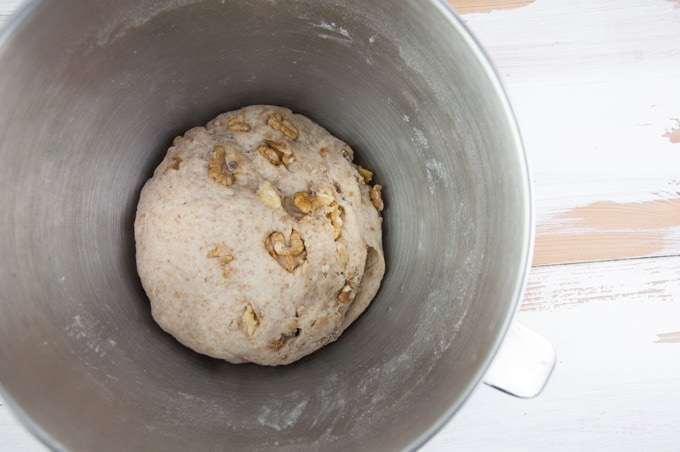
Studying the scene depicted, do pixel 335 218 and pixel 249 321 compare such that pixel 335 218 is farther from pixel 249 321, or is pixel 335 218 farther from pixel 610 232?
pixel 610 232

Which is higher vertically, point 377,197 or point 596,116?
point 377,197

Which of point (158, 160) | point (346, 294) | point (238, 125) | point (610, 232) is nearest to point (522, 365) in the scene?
point (346, 294)

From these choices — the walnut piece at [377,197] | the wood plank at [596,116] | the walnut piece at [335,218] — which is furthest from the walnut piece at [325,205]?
the wood plank at [596,116]

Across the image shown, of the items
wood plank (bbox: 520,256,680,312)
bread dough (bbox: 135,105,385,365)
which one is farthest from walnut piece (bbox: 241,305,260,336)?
wood plank (bbox: 520,256,680,312)

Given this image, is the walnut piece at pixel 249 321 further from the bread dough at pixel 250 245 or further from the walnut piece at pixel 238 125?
the walnut piece at pixel 238 125

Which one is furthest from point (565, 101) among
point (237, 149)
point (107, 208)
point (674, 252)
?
point (107, 208)

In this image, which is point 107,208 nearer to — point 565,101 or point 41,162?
point 41,162
